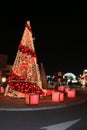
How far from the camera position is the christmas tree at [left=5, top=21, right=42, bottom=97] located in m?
24.1

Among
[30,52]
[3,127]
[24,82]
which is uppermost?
[30,52]

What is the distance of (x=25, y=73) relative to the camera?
2441 centimetres

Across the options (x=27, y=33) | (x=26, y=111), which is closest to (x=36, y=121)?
(x=26, y=111)

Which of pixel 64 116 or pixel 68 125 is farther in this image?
pixel 64 116

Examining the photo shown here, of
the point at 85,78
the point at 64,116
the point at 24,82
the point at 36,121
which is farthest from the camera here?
the point at 85,78

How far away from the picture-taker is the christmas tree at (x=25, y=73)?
2414 cm

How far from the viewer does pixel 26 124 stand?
12.8 meters

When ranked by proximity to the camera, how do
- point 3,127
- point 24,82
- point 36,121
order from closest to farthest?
point 3,127 < point 36,121 < point 24,82

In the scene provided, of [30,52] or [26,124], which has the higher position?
[30,52]

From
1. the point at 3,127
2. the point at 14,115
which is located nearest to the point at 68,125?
the point at 3,127

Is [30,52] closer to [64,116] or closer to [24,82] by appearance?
[24,82]

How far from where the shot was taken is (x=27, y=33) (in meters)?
24.9

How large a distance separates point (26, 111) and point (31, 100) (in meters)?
2.68

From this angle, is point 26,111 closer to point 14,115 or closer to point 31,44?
point 14,115
